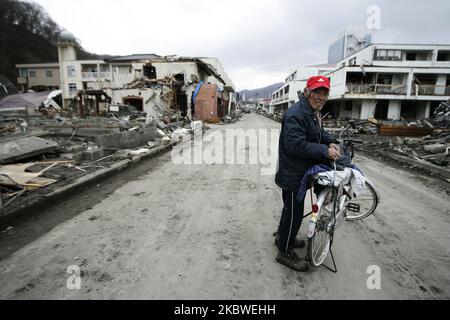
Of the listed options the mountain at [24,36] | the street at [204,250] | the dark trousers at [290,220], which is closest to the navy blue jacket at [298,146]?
the dark trousers at [290,220]

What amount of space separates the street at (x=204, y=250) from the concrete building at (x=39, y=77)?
63621 mm

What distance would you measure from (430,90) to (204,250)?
128 feet

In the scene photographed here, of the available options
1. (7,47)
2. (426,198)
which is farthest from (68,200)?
(7,47)

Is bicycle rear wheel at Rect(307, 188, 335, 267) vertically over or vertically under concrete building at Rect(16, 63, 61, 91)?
under

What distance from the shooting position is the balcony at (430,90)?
29634 mm

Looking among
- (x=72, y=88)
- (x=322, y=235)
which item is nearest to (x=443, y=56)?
(x=322, y=235)

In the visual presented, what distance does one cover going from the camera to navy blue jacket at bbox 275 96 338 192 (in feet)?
7.66

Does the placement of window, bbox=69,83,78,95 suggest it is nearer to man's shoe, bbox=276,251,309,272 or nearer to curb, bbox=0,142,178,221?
curb, bbox=0,142,178,221

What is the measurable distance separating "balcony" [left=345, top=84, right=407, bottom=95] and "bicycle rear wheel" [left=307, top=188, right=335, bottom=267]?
32.2 metres

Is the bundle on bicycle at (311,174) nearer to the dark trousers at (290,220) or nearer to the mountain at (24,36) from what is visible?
the dark trousers at (290,220)

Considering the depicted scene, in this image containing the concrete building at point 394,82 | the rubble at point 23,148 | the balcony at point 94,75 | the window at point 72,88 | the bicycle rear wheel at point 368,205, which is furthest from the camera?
the window at point 72,88

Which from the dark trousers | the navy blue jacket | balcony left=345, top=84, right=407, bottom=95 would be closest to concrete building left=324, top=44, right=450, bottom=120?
balcony left=345, top=84, right=407, bottom=95
